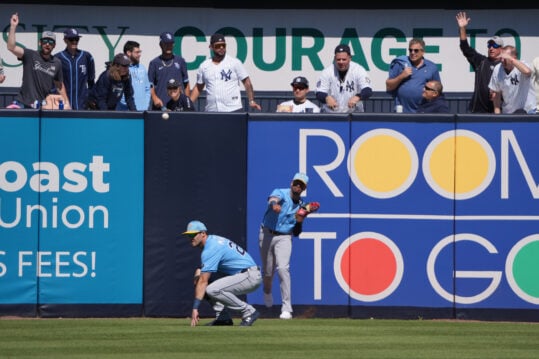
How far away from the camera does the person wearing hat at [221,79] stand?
20688mm

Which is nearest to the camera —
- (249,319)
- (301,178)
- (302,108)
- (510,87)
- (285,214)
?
(249,319)

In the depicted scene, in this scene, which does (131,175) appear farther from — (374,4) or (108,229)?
(374,4)

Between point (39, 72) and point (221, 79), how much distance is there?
2.76m

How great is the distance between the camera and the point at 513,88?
20.1 m

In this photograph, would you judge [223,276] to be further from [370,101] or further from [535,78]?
[370,101]

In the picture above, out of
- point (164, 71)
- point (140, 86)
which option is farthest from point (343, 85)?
point (140, 86)

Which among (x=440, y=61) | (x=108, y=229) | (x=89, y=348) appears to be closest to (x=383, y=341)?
(x=89, y=348)

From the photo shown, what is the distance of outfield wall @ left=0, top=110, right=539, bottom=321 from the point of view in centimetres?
1950

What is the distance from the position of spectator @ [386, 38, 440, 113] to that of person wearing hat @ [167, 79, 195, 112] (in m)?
3.07

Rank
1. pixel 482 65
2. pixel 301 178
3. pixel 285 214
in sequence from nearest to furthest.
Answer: pixel 301 178
pixel 285 214
pixel 482 65

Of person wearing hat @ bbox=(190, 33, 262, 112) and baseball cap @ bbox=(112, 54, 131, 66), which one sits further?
person wearing hat @ bbox=(190, 33, 262, 112)

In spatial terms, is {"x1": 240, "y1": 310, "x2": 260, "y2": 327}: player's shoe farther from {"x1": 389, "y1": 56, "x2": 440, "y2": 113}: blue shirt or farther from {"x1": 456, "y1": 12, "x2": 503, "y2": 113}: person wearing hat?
{"x1": 456, "y1": 12, "x2": 503, "y2": 113}: person wearing hat

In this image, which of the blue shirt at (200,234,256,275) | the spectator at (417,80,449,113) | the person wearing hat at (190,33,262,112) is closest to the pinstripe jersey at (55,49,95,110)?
the person wearing hat at (190,33,262,112)

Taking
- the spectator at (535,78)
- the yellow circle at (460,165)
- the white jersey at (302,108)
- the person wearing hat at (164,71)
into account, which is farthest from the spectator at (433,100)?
the person wearing hat at (164,71)
